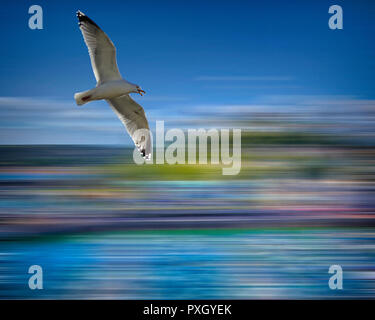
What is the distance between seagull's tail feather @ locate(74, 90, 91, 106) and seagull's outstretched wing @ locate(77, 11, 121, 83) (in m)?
0.13

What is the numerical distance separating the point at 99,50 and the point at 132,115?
0.50 meters

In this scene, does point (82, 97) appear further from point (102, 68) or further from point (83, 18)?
point (83, 18)

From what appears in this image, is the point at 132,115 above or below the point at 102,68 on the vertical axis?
below

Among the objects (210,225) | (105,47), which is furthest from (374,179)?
(105,47)

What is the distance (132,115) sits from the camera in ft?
9.96

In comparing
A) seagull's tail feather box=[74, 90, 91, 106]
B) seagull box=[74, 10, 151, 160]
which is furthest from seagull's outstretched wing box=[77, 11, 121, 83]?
seagull's tail feather box=[74, 90, 91, 106]

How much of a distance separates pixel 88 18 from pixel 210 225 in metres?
1.85

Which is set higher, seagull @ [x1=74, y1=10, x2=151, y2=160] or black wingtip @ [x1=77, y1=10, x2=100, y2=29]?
black wingtip @ [x1=77, y1=10, x2=100, y2=29]

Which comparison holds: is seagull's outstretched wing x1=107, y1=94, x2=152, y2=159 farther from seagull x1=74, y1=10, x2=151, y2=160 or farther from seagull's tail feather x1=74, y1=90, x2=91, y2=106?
seagull's tail feather x1=74, y1=90, x2=91, y2=106

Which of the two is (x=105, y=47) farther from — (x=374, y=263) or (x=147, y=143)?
(x=374, y=263)

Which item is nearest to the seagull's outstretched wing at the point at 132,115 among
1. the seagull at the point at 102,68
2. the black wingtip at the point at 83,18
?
the seagull at the point at 102,68

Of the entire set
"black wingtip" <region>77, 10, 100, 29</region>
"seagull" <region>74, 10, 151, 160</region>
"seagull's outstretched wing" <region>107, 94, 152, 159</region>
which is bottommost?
"seagull's outstretched wing" <region>107, 94, 152, 159</region>

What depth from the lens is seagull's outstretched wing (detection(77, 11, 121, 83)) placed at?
2.75 metres

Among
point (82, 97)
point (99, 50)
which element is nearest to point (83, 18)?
point (99, 50)
